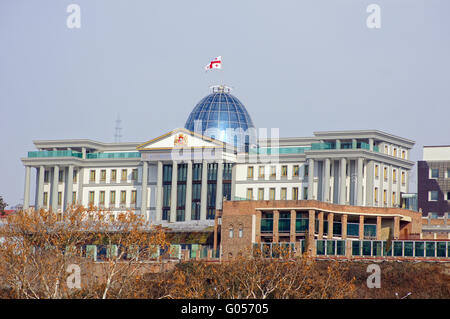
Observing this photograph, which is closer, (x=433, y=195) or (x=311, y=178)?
(x=311, y=178)

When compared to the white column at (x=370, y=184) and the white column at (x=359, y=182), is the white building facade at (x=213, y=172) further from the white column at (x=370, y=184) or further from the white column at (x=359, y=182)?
the white column at (x=359, y=182)

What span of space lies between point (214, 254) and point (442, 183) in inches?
1934

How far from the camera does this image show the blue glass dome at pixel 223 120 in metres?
156

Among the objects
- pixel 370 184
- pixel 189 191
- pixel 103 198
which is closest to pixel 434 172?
pixel 370 184

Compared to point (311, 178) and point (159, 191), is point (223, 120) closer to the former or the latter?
point (159, 191)

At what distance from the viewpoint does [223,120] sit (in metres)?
157

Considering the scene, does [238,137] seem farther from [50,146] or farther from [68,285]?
[68,285]

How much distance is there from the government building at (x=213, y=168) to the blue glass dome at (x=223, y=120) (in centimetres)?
14

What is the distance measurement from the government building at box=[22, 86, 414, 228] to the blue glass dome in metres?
0.14

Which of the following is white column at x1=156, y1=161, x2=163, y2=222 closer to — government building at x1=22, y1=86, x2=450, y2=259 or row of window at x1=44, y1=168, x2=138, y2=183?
government building at x1=22, y1=86, x2=450, y2=259

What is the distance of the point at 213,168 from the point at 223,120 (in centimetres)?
1001

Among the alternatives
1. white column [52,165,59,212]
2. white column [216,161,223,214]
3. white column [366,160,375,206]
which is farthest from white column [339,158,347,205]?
white column [52,165,59,212]

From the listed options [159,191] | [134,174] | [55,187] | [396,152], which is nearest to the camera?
[396,152]

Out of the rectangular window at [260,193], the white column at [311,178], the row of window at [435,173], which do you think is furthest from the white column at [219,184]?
the row of window at [435,173]
